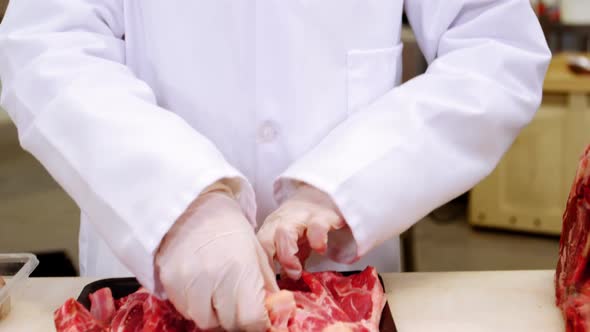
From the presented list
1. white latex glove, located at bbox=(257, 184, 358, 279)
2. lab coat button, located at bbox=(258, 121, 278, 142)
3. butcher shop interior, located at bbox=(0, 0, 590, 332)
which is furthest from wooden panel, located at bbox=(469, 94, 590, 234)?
white latex glove, located at bbox=(257, 184, 358, 279)

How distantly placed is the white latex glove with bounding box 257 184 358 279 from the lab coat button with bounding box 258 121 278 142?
138 millimetres

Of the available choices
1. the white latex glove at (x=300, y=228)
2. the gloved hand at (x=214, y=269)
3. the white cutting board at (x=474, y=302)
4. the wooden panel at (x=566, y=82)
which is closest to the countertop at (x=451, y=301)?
the white cutting board at (x=474, y=302)

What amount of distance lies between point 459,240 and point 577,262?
8.36ft

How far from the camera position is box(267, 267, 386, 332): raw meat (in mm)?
870

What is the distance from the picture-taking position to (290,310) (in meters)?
0.87

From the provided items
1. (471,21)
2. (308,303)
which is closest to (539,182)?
(471,21)

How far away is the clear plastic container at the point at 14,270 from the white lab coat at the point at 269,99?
121mm

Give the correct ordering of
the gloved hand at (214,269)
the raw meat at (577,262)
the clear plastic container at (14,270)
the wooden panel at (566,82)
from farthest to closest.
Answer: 1. the wooden panel at (566,82)
2. the clear plastic container at (14,270)
3. the raw meat at (577,262)
4. the gloved hand at (214,269)

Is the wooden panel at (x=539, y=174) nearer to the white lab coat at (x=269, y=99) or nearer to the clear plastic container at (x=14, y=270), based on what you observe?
the white lab coat at (x=269, y=99)

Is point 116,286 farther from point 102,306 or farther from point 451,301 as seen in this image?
point 451,301

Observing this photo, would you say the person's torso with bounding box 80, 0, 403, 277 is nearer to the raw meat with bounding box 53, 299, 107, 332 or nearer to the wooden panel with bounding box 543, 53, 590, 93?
the raw meat with bounding box 53, 299, 107, 332

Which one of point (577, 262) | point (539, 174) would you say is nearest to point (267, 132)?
point (577, 262)

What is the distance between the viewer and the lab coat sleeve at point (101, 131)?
0.86 metres

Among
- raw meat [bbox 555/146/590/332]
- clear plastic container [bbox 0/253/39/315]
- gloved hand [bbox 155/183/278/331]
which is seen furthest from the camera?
clear plastic container [bbox 0/253/39/315]
